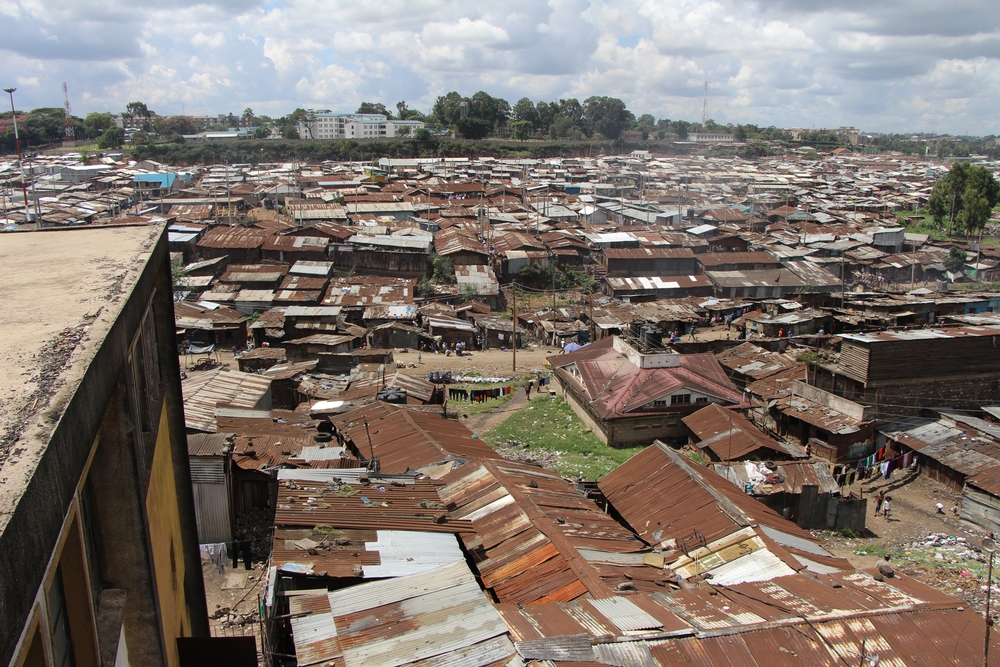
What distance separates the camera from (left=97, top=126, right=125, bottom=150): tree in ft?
277

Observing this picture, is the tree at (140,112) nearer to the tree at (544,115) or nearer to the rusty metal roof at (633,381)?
the tree at (544,115)

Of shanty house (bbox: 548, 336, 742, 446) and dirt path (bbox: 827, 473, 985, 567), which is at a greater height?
shanty house (bbox: 548, 336, 742, 446)

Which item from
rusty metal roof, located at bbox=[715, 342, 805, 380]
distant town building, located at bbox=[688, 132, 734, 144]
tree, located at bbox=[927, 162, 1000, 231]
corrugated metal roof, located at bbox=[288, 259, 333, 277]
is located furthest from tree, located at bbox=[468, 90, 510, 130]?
rusty metal roof, located at bbox=[715, 342, 805, 380]

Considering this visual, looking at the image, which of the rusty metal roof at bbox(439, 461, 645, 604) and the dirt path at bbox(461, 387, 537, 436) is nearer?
the rusty metal roof at bbox(439, 461, 645, 604)

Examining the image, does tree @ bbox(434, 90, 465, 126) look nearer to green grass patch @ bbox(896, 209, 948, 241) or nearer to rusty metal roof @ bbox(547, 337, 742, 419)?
green grass patch @ bbox(896, 209, 948, 241)

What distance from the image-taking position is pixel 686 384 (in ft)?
62.7

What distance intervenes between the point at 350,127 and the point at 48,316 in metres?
98.2

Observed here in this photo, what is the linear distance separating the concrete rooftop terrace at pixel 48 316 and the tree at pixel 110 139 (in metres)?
91.3

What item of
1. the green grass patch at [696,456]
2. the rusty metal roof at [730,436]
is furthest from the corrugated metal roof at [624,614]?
the green grass patch at [696,456]

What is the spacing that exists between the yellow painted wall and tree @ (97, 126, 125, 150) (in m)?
92.3

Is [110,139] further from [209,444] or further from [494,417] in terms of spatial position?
[209,444]

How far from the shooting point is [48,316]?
3715 mm

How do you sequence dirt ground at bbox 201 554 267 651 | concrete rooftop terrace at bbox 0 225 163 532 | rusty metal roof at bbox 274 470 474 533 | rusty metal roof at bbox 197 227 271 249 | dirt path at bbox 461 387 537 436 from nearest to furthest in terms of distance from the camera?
1. concrete rooftop terrace at bbox 0 225 163 532
2. rusty metal roof at bbox 274 470 474 533
3. dirt ground at bbox 201 554 267 651
4. dirt path at bbox 461 387 537 436
5. rusty metal roof at bbox 197 227 271 249

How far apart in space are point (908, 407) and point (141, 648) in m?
19.3
